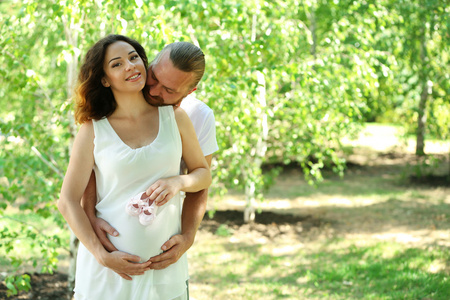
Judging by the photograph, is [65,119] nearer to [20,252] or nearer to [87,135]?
[87,135]

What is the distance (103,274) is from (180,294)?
0.32 metres

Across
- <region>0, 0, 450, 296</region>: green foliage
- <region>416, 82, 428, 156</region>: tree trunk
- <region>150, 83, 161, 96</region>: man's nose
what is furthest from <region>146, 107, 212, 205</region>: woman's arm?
<region>416, 82, 428, 156</region>: tree trunk

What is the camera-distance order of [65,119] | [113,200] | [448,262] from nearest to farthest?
[113,200] → [65,119] → [448,262]

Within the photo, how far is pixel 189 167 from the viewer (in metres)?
2.08

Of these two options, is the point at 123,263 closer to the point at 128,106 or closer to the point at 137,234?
the point at 137,234

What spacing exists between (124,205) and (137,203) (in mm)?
61

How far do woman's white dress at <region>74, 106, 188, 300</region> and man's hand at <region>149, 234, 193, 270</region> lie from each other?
0.07ft

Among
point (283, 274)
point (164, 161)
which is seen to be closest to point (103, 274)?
point (164, 161)

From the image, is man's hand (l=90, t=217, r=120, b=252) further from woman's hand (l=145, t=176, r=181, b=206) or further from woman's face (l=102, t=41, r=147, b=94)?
woman's face (l=102, t=41, r=147, b=94)

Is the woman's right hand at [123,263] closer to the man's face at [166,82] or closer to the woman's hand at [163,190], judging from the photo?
the woman's hand at [163,190]

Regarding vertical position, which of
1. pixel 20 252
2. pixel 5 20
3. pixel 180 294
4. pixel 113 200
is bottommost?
pixel 20 252

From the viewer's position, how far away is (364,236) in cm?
660

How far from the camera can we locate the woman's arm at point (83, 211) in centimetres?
187

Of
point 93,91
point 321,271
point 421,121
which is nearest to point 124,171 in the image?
point 93,91
